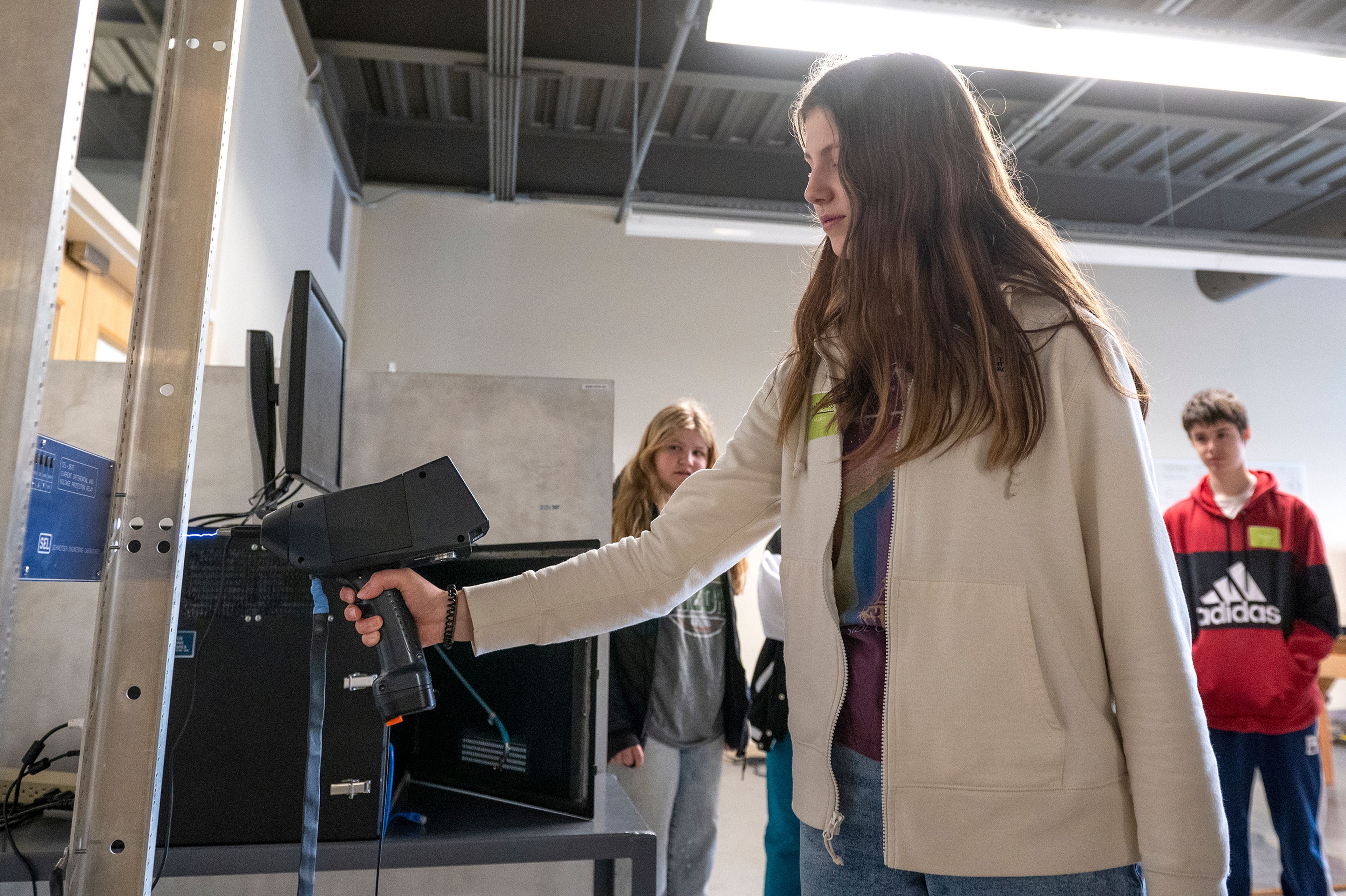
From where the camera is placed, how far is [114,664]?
0.76 m

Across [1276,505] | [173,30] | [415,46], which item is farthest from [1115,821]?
[415,46]

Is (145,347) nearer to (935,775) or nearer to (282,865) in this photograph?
(282,865)

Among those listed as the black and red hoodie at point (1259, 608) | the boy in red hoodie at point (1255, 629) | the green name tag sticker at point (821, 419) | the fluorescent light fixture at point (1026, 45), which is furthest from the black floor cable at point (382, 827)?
the black and red hoodie at point (1259, 608)

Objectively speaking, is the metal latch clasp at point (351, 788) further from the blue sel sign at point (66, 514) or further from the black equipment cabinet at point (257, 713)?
the blue sel sign at point (66, 514)

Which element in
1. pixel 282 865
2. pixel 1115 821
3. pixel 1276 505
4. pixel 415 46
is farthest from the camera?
pixel 415 46

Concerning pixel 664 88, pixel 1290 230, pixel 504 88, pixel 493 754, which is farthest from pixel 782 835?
pixel 1290 230

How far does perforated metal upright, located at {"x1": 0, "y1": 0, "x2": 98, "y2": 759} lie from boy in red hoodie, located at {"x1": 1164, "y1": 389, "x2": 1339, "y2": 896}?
2445mm

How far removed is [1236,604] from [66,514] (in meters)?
2.93

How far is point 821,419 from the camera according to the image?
0.93m

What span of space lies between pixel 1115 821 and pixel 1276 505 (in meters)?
2.42

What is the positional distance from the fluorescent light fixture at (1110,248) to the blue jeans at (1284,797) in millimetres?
2168

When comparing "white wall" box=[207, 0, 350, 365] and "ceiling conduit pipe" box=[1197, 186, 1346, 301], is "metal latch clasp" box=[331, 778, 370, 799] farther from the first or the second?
"ceiling conduit pipe" box=[1197, 186, 1346, 301]

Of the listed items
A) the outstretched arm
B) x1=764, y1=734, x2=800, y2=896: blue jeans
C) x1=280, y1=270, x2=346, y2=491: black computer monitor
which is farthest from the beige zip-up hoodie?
x1=764, y1=734, x2=800, y2=896: blue jeans

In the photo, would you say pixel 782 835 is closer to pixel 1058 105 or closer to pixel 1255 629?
pixel 1255 629
